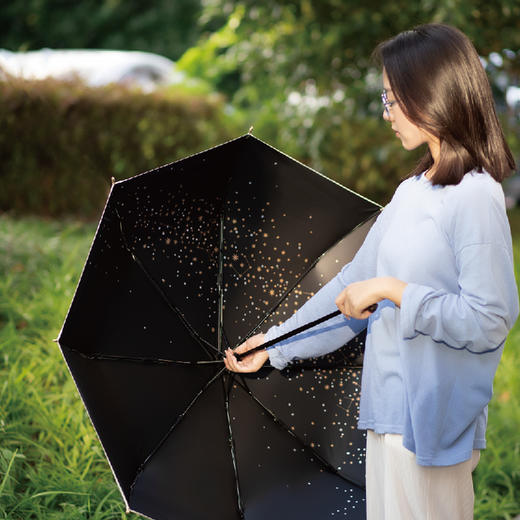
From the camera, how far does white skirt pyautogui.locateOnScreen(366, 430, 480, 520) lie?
1933mm

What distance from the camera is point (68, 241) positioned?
591 centimetres

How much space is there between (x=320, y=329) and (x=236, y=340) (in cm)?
39

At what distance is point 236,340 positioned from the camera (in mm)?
2662

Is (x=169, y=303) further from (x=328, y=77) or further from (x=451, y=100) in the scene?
(x=328, y=77)

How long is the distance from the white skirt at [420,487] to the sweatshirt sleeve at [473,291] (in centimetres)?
36

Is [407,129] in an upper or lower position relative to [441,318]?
upper

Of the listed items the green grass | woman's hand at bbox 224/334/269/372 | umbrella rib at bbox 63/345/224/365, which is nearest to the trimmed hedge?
the green grass

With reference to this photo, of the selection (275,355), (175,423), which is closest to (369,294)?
(275,355)

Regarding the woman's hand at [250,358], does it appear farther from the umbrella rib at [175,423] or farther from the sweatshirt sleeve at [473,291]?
the sweatshirt sleeve at [473,291]

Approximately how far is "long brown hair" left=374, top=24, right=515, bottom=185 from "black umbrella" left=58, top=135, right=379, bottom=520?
711mm

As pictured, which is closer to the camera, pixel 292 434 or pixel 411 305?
pixel 411 305

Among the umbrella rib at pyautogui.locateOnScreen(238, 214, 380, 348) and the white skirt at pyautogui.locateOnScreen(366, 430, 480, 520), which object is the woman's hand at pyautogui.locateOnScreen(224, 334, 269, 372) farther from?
the white skirt at pyautogui.locateOnScreen(366, 430, 480, 520)

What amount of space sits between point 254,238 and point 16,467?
1.52m

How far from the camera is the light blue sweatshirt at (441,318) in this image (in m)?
1.76
